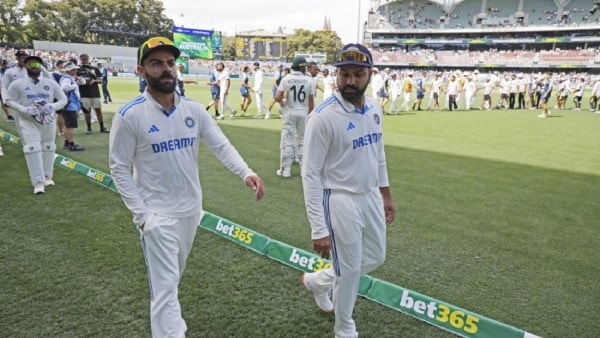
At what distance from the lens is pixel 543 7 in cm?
6925

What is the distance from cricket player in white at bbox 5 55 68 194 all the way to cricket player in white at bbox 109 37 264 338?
183 inches

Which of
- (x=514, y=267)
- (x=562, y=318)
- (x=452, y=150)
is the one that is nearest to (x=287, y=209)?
(x=514, y=267)

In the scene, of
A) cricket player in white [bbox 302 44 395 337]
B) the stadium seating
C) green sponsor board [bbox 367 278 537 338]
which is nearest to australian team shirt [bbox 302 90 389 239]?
cricket player in white [bbox 302 44 395 337]

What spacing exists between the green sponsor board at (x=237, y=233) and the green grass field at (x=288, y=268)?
0.43 feet

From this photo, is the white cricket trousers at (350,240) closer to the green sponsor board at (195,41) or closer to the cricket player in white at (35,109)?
the cricket player in white at (35,109)

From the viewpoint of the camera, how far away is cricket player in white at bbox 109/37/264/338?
2533mm

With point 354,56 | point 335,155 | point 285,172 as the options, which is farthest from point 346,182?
point 285,172

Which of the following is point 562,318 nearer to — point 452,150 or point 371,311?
point 371,311

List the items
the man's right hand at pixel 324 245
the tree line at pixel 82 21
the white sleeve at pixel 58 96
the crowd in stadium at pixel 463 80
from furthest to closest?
the tree line at pixel 82 21, the crowd in stadium at pixel 463 80, the white sleeve at pixel 58 96, the man's right hand at pixel 324 245

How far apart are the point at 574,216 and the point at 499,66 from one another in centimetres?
6810

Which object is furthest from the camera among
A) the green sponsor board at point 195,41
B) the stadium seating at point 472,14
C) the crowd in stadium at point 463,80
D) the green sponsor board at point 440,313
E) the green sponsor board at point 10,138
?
the stadium seating at point 472,14

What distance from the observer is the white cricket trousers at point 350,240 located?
2695 mm

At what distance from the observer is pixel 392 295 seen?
3561 millimetres

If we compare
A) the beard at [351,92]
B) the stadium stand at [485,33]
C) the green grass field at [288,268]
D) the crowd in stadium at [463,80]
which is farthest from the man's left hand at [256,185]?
the stadium stand at [485,33]
